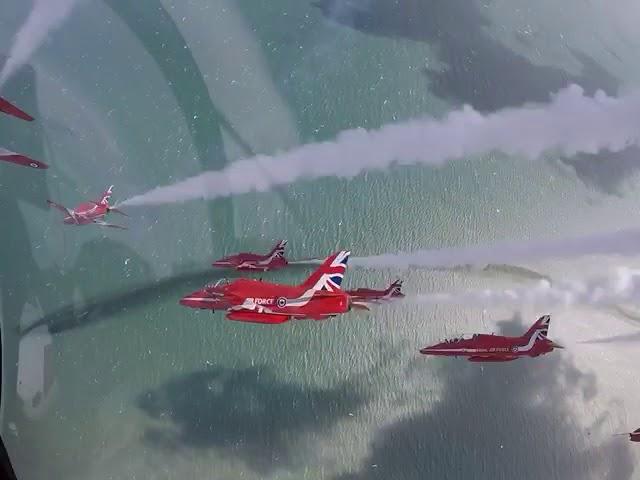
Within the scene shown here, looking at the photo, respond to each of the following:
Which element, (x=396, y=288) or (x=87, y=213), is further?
(x=87, y=213)

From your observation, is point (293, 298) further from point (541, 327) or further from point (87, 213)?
point (87, 213)

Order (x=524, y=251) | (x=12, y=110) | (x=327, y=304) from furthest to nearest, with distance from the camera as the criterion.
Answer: (x=12, y=110), (x=524, y=251), (x=327, y=304)

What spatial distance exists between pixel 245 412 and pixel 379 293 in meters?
0.88

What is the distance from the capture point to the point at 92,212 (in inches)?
147

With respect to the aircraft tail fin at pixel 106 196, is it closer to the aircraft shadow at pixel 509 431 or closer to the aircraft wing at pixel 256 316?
the aircraft wing at pixel 256 316

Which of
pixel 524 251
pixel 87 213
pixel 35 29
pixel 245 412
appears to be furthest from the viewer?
pixel 35 29

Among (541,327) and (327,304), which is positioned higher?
(327,304)

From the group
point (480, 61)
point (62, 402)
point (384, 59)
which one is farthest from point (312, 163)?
point (62, 402)

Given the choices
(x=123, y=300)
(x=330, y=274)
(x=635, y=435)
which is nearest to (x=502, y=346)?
(x=635, y=435)

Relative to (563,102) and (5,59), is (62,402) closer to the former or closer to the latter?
(5,59)

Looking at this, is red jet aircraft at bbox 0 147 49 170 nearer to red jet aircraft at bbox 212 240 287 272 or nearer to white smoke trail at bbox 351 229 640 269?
red jet aircraft at bbox 212 240 287 272

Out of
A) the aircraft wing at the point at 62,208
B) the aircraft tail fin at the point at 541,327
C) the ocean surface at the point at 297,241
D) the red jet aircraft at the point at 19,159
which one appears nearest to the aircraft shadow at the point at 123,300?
the ocean surface at the point at 297,241

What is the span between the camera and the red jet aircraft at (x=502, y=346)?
312 centimetres

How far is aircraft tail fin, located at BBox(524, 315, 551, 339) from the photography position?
10.2 ft
